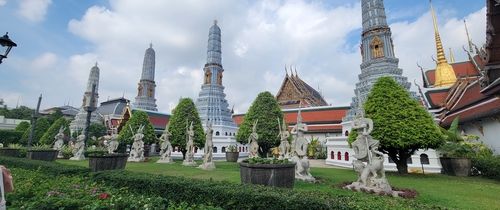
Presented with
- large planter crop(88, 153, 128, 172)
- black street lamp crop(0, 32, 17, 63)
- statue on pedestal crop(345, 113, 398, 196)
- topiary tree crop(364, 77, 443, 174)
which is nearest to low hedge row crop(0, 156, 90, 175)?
large planter crop(88, 153, 128, 172)

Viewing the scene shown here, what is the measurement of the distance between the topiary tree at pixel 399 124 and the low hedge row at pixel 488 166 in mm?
2414

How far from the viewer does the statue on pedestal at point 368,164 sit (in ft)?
28.1

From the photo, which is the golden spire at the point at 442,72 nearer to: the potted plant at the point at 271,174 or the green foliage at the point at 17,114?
the potted plant at the point at 271,174

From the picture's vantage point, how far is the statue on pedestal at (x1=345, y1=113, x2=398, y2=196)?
28.1 feet

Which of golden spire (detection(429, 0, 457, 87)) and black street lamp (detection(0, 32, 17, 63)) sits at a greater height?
golden spire (detection(429, 0, 457, 87))

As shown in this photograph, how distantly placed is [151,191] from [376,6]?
3340 cm

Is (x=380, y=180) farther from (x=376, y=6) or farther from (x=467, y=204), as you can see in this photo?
(x=376, y=6)

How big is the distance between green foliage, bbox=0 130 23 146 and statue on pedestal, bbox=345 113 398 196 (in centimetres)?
4807

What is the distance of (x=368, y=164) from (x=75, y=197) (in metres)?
8.74

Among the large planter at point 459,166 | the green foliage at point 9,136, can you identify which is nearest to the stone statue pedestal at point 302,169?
the large planter at point 459,166

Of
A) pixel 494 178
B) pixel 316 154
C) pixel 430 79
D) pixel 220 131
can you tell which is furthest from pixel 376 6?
pixel 220 131

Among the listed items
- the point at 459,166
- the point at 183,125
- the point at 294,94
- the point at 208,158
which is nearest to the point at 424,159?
the point at 459,166

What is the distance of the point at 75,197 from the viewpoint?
20.2ft

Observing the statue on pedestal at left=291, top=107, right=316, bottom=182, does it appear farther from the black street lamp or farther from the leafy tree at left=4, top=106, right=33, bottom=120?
the leafy tree at left=4, top=106, right=33, bottom=120
